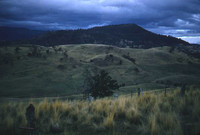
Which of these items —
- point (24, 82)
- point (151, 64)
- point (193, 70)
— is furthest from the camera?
point (151, 64)

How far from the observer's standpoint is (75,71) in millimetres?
76938

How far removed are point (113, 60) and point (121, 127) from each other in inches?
3828

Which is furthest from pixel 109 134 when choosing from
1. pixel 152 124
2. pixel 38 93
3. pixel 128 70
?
pixel 128 70

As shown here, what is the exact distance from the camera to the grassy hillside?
53.9 metres

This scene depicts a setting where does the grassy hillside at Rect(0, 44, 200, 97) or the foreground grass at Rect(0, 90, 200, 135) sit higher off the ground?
the foreground grass at Rect(0, 90, 200, 135)

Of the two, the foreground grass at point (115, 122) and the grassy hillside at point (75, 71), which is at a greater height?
the foreground grass at point (115, 122)

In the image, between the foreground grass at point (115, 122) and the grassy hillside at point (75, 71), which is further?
the grassy hillside at point (75, 71)

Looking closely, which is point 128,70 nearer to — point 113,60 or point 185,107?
point 113,60

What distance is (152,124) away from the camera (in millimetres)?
4172

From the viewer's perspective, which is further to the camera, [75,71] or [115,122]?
[75,71]

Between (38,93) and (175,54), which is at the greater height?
(175,54)

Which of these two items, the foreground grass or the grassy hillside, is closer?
the foreground grass

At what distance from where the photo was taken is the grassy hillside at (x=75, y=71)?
53.9 m

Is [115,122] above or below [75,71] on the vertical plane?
above
